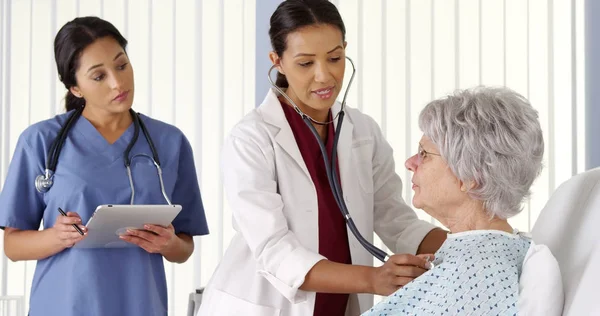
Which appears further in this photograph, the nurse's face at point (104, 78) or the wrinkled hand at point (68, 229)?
the nurse's face at point (104, 78)

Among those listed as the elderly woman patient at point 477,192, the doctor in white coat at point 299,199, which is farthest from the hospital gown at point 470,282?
the doctor in white coat at point 299,199

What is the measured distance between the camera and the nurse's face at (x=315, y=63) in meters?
1.72

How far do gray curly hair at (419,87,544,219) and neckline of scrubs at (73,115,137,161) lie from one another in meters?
0.98

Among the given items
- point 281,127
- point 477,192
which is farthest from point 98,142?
point 477,192

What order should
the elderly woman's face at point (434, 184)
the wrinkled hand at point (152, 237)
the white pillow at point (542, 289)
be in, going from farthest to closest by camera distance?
the wrinkled hand at point (152, 237), the elderly woman's face at point (434, 184), the white pillow at point (542, 289)

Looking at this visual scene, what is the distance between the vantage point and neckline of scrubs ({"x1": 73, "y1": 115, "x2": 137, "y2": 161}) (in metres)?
2.12

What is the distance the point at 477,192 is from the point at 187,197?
1018 millimetres

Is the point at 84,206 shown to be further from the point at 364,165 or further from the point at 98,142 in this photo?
the point at 364,165

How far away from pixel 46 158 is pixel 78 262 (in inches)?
11.0

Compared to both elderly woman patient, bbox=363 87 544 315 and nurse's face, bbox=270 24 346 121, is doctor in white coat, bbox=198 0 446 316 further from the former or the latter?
elderly woman patient, bbox=363 87 544 315

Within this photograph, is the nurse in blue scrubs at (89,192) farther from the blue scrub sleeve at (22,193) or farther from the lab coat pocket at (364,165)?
the lab coat pocket at (364,165)

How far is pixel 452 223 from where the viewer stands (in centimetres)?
151

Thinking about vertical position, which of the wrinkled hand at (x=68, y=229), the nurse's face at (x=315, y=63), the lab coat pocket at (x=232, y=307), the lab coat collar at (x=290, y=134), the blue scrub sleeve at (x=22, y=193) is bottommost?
the lab coat pocket at (x=232, y=307)

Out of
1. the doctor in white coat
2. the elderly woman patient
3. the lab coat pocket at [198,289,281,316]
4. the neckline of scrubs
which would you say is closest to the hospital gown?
the elderly woman patient
